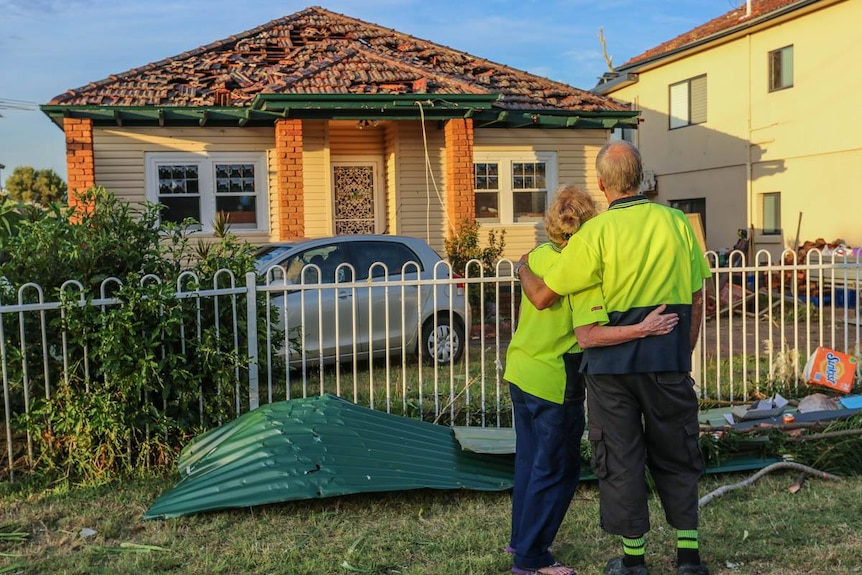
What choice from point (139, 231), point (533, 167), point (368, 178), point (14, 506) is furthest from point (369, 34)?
point (14, 506)

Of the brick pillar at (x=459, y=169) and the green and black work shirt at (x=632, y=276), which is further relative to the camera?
the brick pillar at (x=459, y=169)

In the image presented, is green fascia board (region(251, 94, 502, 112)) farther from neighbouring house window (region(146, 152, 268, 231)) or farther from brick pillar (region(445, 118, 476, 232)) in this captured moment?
neighbouring house window (region(146, 152, 268, 231))

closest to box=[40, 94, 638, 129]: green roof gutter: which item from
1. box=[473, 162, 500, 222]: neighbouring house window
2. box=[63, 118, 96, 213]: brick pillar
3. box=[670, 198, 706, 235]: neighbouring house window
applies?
box=[63, 118, 96, 213]: brick pillar

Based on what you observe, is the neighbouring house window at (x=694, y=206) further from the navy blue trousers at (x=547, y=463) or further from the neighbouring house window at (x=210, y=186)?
the navy blue trousers at (x=547, y=463)

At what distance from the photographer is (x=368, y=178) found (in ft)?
51.4

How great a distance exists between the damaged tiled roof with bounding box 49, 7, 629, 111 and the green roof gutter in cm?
21

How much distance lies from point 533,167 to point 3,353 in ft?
38.8

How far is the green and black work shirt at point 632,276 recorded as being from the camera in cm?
358

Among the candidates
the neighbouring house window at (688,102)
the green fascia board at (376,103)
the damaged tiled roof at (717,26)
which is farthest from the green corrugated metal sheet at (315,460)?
the neighbouring house window at (688,102)

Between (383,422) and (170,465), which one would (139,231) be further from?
(383,422)

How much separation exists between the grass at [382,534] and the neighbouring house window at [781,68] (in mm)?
16673

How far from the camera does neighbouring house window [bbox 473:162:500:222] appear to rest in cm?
1564

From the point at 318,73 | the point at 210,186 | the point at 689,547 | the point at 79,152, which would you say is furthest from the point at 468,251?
the point at 689,547

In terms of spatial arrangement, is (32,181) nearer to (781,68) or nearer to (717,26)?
(717,26)
